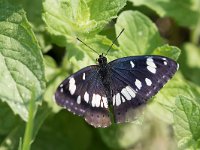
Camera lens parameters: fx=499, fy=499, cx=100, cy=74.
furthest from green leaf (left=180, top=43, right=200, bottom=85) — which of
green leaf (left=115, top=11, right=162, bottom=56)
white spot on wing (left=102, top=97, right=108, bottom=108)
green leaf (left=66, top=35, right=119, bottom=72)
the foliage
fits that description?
white spot on wing (left=102, top=97, right=108, bottom=108)

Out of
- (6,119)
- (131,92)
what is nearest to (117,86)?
(131,92)

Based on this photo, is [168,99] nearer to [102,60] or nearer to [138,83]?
[138,83]

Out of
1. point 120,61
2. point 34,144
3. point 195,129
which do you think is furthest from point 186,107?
point 34,144

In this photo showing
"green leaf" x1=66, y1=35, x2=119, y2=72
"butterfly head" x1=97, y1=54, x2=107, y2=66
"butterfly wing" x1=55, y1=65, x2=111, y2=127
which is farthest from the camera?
"green leaf" x1=66, y1=35, x2=119, y2=72

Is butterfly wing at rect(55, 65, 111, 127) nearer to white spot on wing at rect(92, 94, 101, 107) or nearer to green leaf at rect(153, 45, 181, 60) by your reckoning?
white spot on wing at rect(92, 94, 101, 107)

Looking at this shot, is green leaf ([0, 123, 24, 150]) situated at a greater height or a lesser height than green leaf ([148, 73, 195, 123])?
lesser

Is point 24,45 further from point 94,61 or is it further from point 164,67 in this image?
point 164,67
